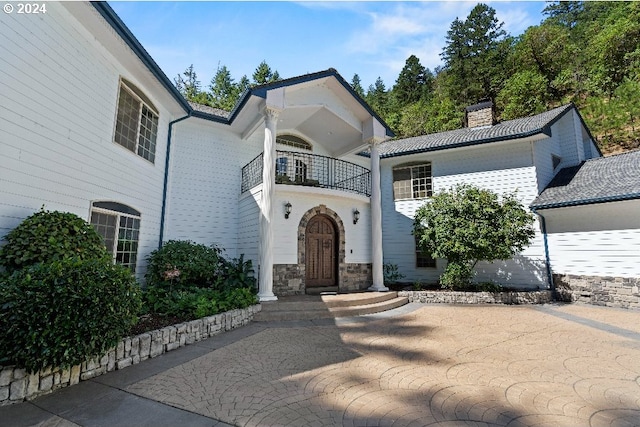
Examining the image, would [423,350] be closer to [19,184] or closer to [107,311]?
[107,311]

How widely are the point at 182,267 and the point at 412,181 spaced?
999 cm

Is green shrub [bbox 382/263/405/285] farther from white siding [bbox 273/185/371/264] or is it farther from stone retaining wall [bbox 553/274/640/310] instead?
stone retaining wall [bbox 553/274/640/310]

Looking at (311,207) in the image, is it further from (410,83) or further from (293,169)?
(410,83)

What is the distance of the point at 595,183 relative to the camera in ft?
33.0

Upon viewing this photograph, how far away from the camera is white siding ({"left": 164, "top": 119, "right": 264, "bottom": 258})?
9.27 meters

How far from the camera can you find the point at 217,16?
310 inches

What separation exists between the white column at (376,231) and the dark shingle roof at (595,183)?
5559 mm

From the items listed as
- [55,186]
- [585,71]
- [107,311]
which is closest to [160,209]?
[55,186]

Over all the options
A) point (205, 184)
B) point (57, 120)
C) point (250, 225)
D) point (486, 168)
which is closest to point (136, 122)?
point (57, 120)

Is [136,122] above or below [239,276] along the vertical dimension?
above

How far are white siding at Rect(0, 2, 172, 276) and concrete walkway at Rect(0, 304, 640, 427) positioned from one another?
3.32 m

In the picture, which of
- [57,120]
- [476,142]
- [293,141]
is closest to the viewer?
[57,120]

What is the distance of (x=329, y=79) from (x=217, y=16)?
11.8ft

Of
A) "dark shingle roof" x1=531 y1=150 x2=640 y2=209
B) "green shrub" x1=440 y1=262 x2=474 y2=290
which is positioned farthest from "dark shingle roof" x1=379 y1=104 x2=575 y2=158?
"green shrub" x1=440 y1=262 x2=474 y2=290
